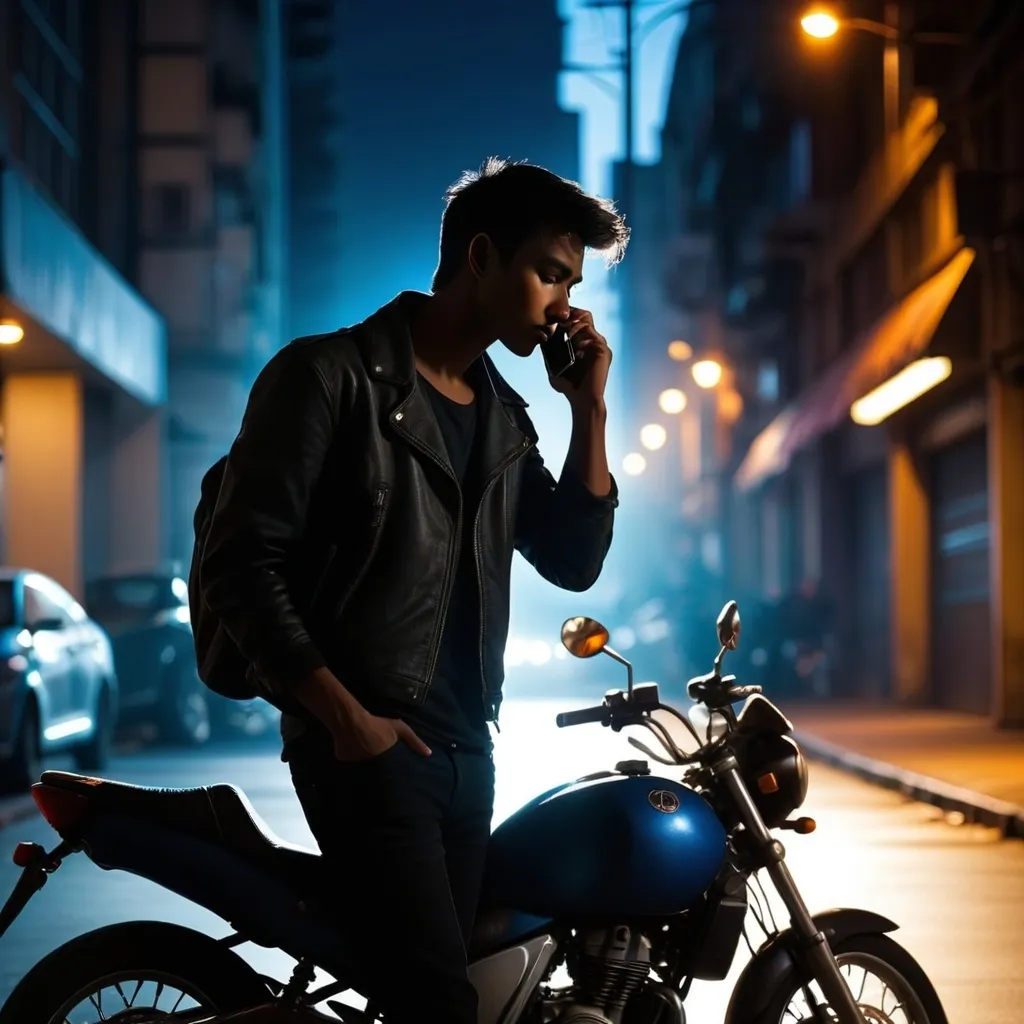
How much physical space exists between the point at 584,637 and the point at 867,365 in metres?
22.8

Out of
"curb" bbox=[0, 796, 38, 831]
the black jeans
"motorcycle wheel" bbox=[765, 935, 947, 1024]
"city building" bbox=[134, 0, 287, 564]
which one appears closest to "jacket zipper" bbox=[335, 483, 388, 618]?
the black jeans

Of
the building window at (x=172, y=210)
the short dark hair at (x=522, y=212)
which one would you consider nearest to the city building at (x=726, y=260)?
the building window at (x=172, y=210)

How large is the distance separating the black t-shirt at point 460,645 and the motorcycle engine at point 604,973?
434 mm

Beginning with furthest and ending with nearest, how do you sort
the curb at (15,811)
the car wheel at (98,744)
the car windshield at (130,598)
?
the car windshield at (130,598), the car wheel at (98,744), the curb at (15,811)

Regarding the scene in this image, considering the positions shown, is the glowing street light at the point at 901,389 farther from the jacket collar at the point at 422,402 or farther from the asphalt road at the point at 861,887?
the jacket collar at the point at 422,402

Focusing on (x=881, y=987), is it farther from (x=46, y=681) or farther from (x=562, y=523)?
(x=46, y=681)

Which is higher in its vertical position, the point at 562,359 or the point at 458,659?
the point at 562,359

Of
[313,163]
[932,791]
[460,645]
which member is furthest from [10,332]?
[313,163]

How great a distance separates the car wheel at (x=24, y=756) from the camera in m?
14.0

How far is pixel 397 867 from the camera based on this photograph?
3344 mm

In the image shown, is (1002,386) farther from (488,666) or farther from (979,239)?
(488,666)

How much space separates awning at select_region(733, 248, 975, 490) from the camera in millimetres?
21906

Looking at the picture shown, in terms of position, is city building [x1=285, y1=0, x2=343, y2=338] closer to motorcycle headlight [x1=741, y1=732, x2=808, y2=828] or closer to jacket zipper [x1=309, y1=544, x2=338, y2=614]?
motorcycle headlight [x1=741, y1=732, x2=808, y2=828]

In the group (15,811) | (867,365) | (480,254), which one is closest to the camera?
(480,254)
